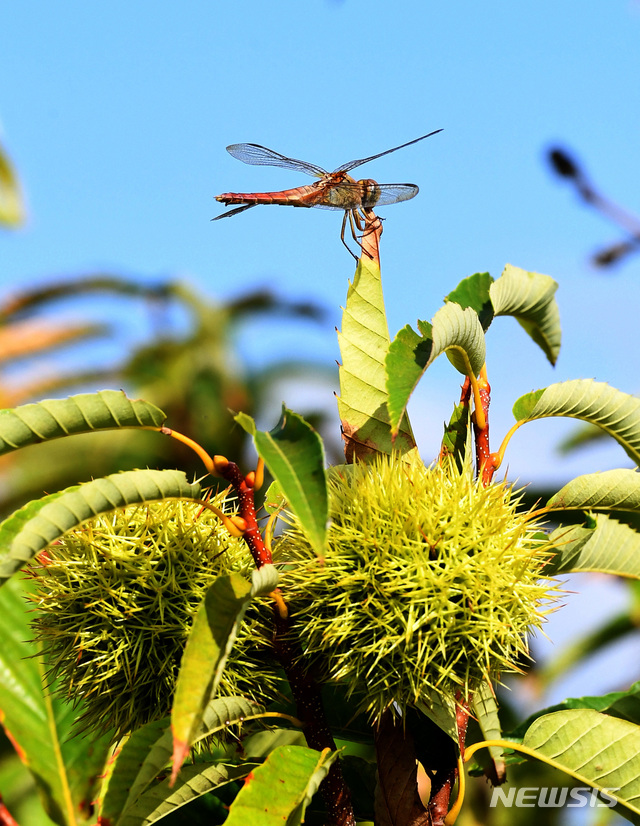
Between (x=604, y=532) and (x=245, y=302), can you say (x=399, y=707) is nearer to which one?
(x=604, y=532)

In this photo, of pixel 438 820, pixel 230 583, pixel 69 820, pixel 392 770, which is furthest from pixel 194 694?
pixel 69 820

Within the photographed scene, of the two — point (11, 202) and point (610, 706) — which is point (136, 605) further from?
point (11, 202)

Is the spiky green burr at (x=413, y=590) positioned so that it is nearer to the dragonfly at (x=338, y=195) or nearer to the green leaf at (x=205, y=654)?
the green leaf at (x=205, y=654)

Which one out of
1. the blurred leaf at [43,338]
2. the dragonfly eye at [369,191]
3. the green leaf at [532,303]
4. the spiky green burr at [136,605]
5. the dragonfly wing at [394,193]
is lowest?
the spiky green burr at [136,605]

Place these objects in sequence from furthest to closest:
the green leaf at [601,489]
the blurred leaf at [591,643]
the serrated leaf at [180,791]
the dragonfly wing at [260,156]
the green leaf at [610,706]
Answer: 1. the blurred leaf at [591,643]
2. the dragonfly wing at [260,156]
3. the green leaf at [610,706]
4. the green leaf at [601,489]
5. the serrated leaf at [180,791]

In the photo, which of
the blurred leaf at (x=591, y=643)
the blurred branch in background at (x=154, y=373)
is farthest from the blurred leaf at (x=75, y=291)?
the blurred leaf at (x=591, y=643)
